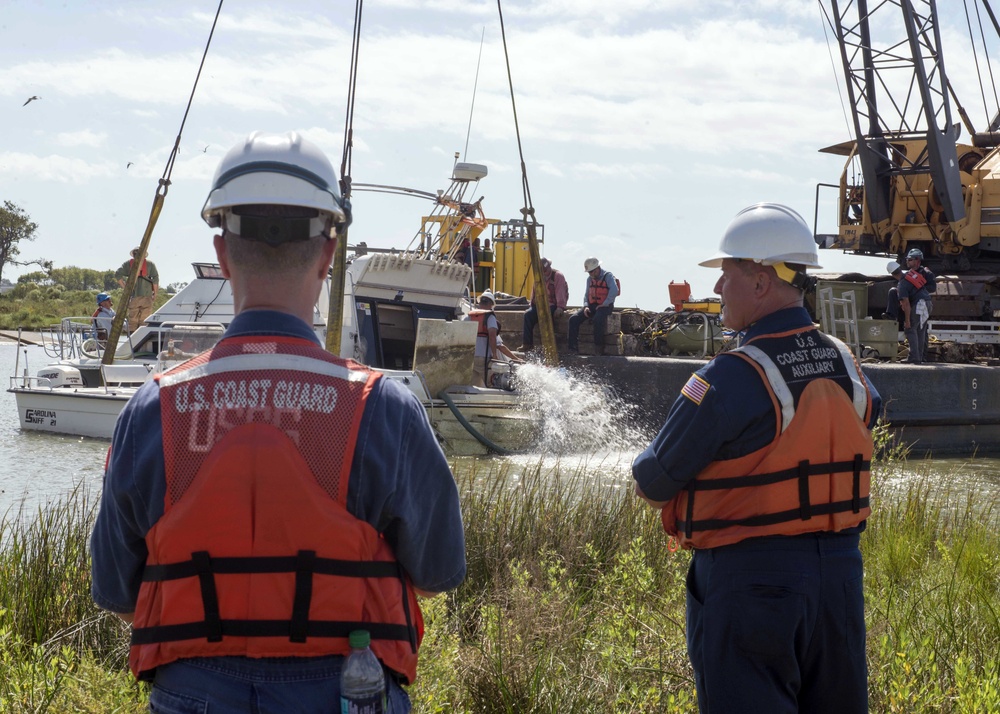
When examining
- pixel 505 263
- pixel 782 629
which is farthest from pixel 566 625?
pixel 505 263

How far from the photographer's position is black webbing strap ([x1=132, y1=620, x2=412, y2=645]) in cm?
174

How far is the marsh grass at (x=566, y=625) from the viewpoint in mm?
3525

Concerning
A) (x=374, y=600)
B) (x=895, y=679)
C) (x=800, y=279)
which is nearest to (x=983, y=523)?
(x=895, y=679)

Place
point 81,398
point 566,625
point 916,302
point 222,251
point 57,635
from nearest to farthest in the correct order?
point 222,251, point 57,635, point 566,625, point 81,398, point 916,302

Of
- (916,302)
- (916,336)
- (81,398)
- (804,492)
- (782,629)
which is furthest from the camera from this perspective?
(916,336)

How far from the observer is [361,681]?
5.71 ft

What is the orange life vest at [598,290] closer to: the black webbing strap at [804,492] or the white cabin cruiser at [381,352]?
the white cabin cruiser at [381,352]

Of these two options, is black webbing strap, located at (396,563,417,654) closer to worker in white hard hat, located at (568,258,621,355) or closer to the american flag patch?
the american flag patch

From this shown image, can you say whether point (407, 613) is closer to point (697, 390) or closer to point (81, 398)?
point (697, 390)

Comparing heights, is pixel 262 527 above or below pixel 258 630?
above

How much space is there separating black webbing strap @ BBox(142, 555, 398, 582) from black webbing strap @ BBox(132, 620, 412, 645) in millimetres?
79

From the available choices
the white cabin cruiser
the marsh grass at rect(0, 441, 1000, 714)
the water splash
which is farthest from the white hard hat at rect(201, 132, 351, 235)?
the water splash

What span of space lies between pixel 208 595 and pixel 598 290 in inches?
638

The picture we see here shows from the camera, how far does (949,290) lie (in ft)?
63.3
